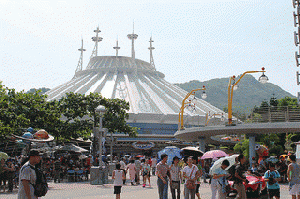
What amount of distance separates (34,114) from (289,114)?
17189 mm

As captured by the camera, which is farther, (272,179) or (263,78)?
(263,78)

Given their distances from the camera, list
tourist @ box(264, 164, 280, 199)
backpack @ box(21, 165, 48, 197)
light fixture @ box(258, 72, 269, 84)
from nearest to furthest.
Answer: backpack @ box(21, 165, 48, 197) → tourist @ box(264, 164, 280, 199) → light fixture @ box(258, 72, 269, 84)

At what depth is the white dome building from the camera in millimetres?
58562

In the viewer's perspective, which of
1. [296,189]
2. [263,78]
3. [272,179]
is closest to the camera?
[272,179]

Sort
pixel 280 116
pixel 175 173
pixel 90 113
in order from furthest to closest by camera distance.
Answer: pixel 90 113, pixel 280 116, pixel 175 173

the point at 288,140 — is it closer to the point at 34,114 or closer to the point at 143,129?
the point at 143,129

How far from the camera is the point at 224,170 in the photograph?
1027cm

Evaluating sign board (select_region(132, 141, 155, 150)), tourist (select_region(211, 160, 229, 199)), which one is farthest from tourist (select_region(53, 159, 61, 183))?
sign board (select_region(132, 141, 155, 150))

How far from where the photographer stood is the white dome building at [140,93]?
58.6 meters

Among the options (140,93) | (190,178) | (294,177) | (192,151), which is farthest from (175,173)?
(140,93)

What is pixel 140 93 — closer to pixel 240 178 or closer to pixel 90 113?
pixel 90 113

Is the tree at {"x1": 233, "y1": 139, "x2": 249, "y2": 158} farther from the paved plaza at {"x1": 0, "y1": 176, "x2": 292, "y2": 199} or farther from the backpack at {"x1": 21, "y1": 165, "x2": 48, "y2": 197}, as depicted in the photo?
the backpack at {"x1": 21, "y1": 165, "x2": 48, "y2": 197}

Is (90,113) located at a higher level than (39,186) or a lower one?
higher

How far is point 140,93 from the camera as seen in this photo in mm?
69938
